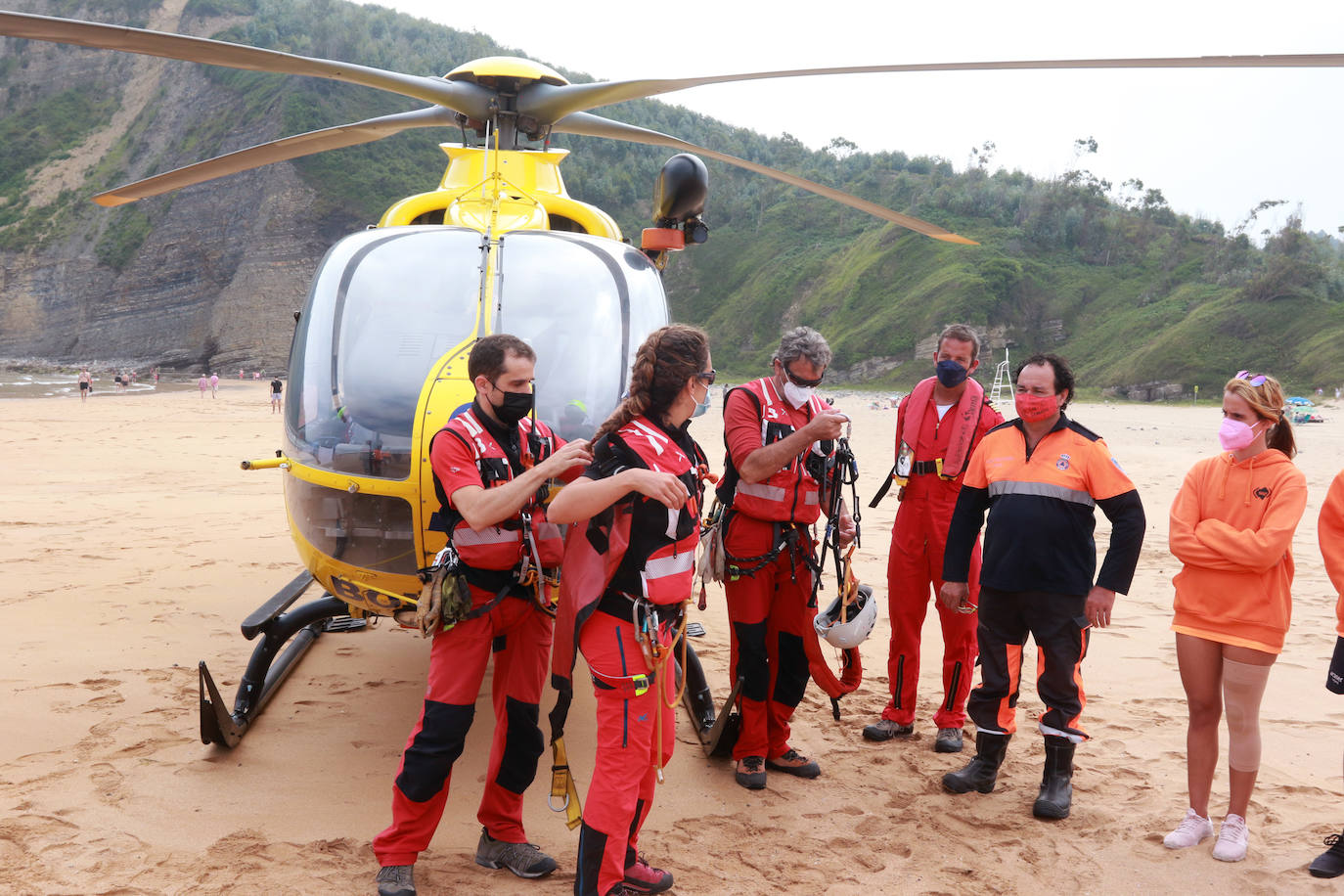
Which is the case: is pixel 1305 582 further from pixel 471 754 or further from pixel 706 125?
pixel 706 125

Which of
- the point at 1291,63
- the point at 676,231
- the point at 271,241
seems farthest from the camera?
the point at 271,241

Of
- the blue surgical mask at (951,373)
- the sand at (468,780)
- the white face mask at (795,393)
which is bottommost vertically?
the sand at (468,780)

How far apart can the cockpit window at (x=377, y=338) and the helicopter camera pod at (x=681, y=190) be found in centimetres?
142

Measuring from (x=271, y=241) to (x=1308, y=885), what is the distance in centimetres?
5258

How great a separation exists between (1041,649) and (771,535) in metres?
1.24

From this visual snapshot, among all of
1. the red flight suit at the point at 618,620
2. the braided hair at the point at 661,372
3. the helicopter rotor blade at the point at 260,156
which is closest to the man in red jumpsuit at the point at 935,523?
the braided hair at the point at 661,372

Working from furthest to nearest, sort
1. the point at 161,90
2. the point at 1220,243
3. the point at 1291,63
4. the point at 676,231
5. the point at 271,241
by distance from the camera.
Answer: the point at 161,90
the point at 271,241
the point at 1220,243
the point at 676,231
the point at 1291,63

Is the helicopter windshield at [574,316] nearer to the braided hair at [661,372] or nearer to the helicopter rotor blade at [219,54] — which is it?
the braided hair at [661,372]

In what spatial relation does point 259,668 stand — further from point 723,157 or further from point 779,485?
point 723,157

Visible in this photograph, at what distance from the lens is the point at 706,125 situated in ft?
263

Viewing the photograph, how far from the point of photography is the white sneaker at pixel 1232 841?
3.44m

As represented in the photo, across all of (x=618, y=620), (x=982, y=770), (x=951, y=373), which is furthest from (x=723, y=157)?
(x=982, y=770)

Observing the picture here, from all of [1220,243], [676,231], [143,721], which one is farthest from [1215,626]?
[1220,243]

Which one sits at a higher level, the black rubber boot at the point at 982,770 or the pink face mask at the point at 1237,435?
the pink face mask at the point at 1237,435
